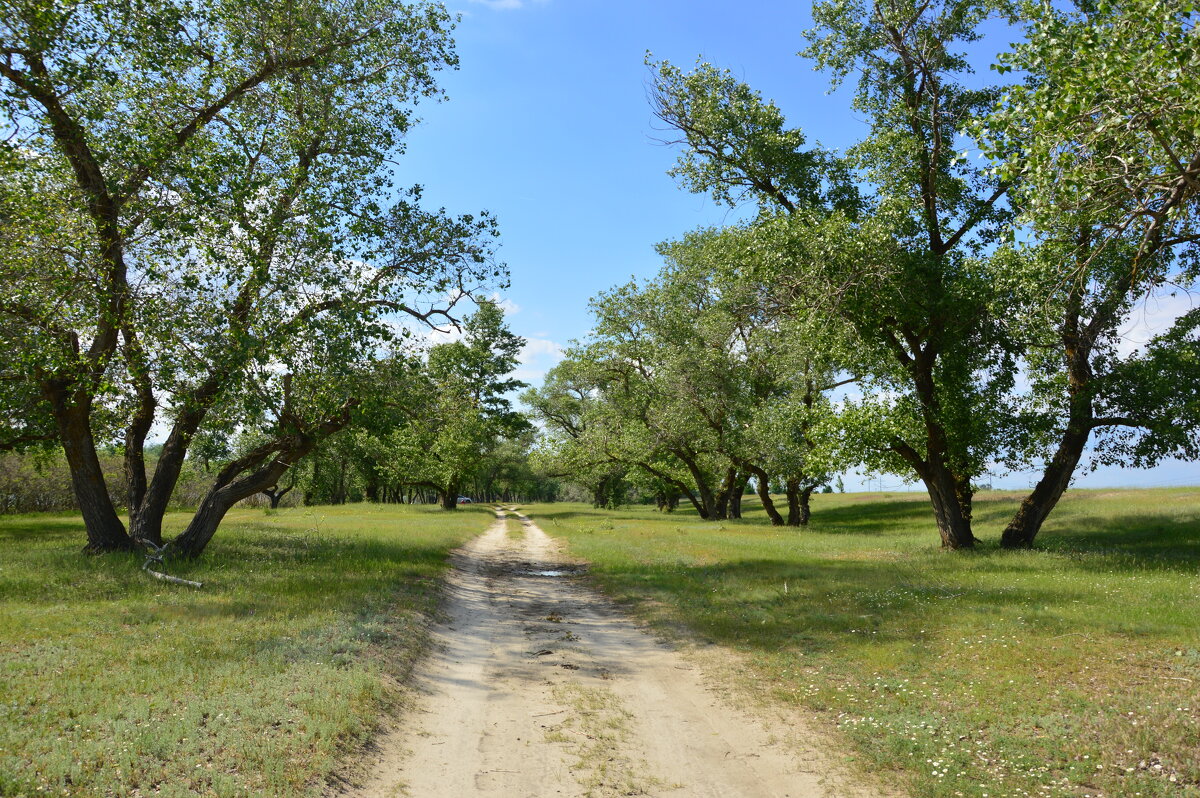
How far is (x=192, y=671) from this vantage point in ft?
24.3

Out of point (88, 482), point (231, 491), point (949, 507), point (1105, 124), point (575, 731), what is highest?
point (1105, 124)

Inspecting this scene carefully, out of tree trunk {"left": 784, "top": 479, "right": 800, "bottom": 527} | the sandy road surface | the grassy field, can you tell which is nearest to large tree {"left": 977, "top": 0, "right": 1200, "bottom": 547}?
the grassy field

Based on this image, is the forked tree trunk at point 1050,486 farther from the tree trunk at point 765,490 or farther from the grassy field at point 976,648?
the tree trunk at point 765,490

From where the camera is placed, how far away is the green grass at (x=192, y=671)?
207 inches

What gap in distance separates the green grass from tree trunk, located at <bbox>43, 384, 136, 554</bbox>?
102 centimetres

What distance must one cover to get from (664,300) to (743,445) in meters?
10.3

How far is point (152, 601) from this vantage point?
36.9ft

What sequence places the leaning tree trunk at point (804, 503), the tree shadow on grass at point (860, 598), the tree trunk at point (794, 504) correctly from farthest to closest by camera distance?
the leaning tree trunk at point (804, 503), the tree trunk at point (794, 504), the tree shadow on grass at point (860, 598)

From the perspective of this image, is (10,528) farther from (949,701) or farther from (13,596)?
(949,701)

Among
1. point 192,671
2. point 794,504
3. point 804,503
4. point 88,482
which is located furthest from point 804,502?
point 192,671

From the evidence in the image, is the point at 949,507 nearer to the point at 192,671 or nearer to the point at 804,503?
the point at 804,503

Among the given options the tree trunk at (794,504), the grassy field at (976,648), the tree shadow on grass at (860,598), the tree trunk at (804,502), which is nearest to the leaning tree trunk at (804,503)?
the tree trunk at (804,502)

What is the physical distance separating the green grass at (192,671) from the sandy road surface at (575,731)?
60 centimetres

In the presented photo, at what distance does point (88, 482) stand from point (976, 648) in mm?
18343
